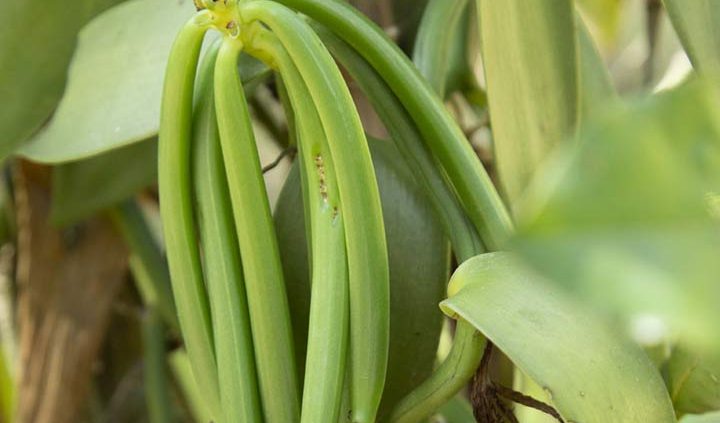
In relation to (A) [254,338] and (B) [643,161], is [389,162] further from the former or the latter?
(B) [643,161]

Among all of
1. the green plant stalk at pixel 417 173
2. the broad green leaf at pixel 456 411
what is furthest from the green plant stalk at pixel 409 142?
the broad green leaf at pixel 456 411

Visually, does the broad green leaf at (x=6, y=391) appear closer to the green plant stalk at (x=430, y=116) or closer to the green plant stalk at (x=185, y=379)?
the green plant stalk at (x=185, y=379)

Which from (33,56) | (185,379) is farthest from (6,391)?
(33,56)

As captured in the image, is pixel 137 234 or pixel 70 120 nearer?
pixel 70 120

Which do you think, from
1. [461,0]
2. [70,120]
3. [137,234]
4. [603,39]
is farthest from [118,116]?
[603,39]

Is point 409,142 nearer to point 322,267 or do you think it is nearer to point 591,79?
point 322,267

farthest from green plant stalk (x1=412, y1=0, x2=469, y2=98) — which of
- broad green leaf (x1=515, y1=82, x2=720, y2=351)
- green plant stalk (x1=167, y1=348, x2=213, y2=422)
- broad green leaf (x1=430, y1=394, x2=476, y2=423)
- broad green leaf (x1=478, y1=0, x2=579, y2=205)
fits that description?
green plant stalk (x1=167, y1=348, x2=213, y2=422)
